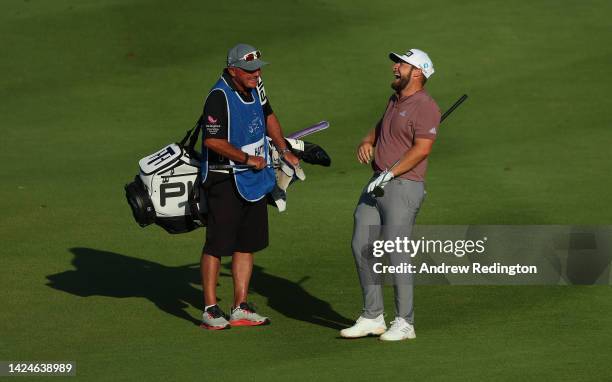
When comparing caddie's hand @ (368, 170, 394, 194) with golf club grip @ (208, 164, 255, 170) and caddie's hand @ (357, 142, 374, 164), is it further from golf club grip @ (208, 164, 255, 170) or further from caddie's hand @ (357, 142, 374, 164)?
golf club grip @ (208, 164, 255, 170)

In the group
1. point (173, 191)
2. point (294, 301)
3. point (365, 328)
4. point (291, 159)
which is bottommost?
point (294, 301)

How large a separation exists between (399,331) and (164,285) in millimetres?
2926

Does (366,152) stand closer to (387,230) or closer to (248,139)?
(387,230)

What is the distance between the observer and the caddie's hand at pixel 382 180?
32.8 ft

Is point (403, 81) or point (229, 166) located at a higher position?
point (403, 81)

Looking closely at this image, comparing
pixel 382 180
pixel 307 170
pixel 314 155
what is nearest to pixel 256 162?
pixel 314 155

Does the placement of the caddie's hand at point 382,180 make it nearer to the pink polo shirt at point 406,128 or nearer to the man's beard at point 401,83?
the pink polo shirt at point 406,128

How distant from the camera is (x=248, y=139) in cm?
1077

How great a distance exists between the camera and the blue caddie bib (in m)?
10.6

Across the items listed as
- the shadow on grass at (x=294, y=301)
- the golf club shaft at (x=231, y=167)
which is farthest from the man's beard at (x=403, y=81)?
the shadow on grass at (x=294, y=301)

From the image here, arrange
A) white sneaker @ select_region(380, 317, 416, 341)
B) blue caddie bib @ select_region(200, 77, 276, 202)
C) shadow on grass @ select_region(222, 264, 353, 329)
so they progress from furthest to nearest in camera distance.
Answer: shadow on grass @ select_region(222, 264, 353, 329)
blue caddie bib @ select_region(200, 77, 276, 202)
white sneaker @ select_region(380, 317, 416, 341)

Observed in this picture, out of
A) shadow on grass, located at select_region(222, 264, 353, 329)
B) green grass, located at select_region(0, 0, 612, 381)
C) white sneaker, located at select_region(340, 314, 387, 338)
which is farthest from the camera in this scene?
shadow on grass, located at select_region(222, 264, 353, 329)

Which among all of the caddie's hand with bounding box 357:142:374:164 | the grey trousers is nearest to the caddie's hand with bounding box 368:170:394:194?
the grey trousers

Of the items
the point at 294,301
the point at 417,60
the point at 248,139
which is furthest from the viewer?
the point at 294,301
